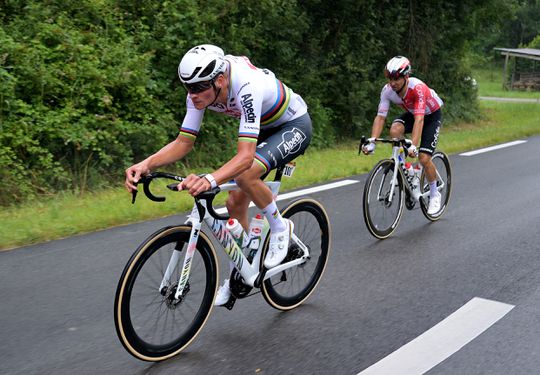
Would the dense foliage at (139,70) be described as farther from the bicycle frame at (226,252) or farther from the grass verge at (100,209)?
the bicycle frame at (226,252)

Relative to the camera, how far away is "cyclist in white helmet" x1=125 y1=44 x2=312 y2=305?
141 inches

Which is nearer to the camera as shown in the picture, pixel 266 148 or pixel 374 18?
pixel 266 148

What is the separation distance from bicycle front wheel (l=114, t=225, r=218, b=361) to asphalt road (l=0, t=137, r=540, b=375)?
134mm

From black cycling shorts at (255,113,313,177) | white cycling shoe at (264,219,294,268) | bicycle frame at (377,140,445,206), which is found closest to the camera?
black cycling shorts at (255,113,313,177)

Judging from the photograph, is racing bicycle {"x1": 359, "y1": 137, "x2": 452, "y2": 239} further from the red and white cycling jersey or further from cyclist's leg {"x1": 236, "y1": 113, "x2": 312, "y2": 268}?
cyclist's leg {"x1": 236, "y1": 113, "x2": 312, "y2": 268}

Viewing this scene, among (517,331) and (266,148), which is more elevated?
(266,148)

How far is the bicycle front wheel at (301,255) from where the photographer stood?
4.52 metres

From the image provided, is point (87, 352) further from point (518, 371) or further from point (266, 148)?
point (518, 371)

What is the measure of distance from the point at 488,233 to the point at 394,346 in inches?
125

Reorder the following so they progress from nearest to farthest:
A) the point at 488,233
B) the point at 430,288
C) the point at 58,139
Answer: the point at 430,288 < the point at 488,233 < the point at 58,139

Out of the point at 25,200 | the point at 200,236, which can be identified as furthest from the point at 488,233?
the point at 25,200

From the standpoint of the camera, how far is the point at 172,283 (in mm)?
3777

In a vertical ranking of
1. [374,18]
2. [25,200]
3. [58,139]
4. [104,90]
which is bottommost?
[25,200]

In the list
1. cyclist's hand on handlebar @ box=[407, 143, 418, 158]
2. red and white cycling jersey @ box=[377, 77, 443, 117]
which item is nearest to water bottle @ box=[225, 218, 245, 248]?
cyclist's hand on handlebar @ box=[407, 143, 418, 158]
